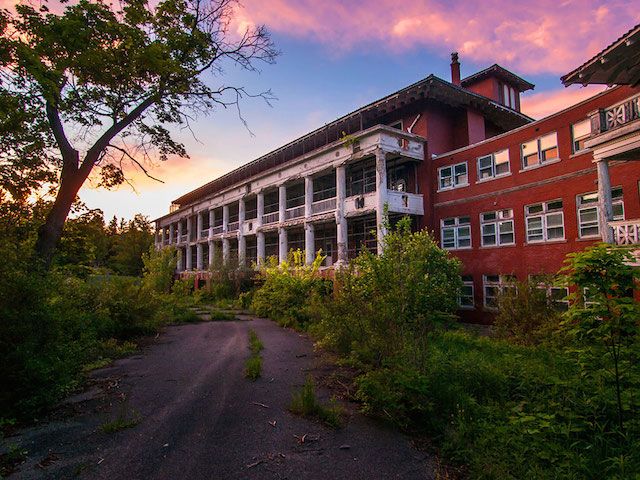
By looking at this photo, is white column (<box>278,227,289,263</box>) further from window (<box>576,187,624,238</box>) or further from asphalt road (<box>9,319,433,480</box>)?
asphalt road (<box>9,319,433,480</box>)

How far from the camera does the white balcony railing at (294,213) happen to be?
27.3m

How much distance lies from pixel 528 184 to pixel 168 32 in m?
16.7

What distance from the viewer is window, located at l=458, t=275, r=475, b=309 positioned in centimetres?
1987

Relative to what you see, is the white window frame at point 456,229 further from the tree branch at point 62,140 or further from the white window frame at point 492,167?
the tree branch at point 62,140

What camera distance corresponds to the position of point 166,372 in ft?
28.8

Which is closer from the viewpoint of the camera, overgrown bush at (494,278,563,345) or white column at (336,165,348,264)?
overgrown bush at (494,278,563,345)

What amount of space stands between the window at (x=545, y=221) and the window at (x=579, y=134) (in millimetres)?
2456

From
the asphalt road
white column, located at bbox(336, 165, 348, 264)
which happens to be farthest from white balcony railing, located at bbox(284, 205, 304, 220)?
the asphalt road

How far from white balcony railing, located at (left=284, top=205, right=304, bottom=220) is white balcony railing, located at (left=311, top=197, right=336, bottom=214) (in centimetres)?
185

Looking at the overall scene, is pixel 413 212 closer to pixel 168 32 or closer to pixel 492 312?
pixel 492 312

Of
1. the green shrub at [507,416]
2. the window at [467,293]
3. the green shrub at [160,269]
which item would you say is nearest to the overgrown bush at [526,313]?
the green shrub at [507,416]

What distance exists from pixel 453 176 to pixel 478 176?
1565 millimetres

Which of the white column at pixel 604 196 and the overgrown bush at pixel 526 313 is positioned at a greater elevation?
the white column at pixel 604 196

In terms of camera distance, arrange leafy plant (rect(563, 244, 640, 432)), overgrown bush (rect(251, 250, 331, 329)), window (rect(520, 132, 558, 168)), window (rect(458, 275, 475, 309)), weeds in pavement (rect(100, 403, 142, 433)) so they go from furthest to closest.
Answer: window (rect(458, 275, 475, 309)), window (rect(520, 132, 558, 168)), overgrown bush (rect(251, 250, 331, 329)), weeds in pavement (rect(100, 403, 142, 433)), leafy plant (rect(563, 244, 640, 432))
